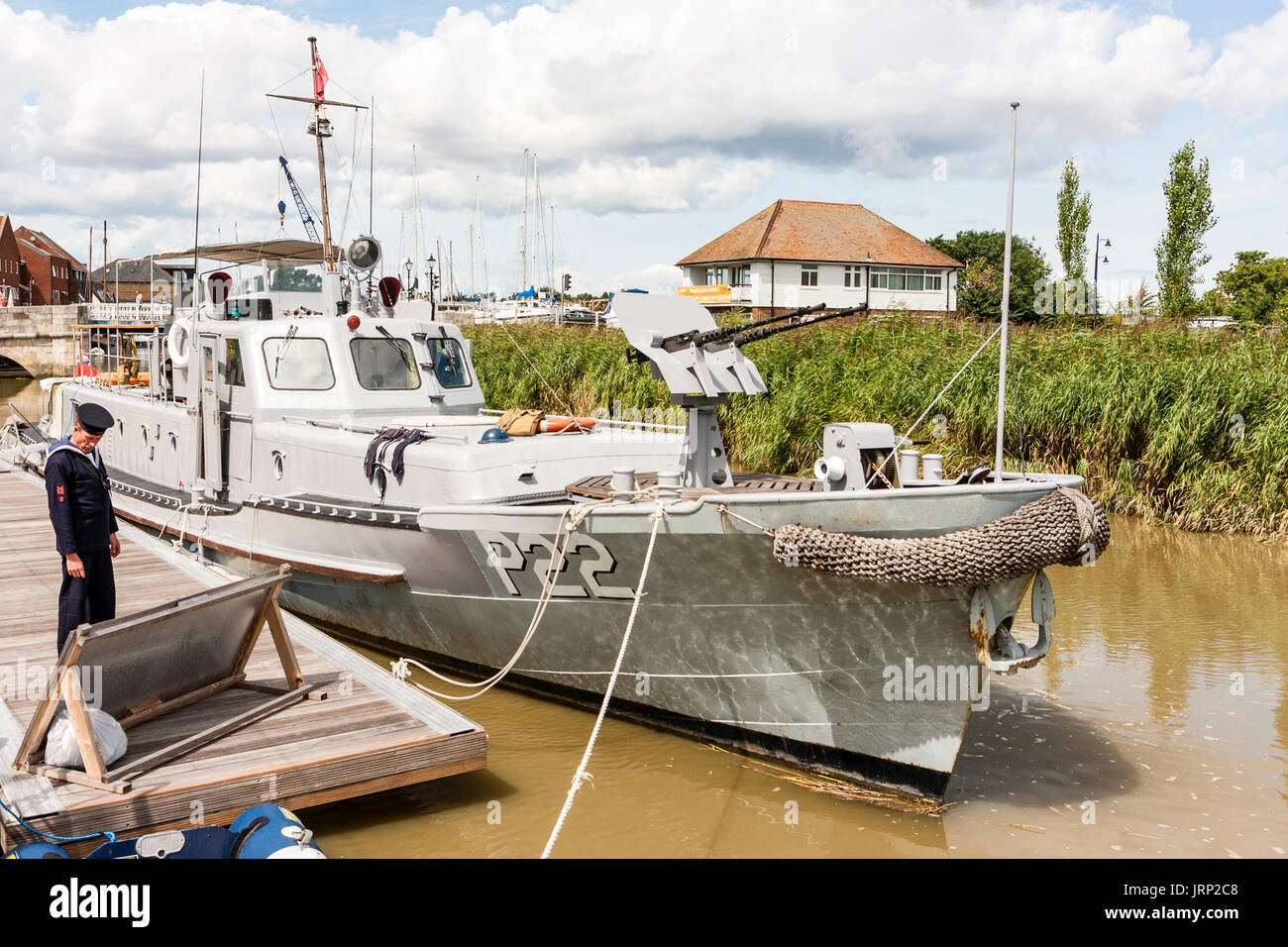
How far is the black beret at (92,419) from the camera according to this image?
19.4ft

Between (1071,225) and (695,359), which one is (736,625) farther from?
(1071,225)

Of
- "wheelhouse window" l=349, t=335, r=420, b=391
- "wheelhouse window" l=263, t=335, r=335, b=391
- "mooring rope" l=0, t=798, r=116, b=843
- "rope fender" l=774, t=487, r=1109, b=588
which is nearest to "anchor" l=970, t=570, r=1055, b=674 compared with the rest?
"rope fender" l=774, t=487, r=1109, b=588

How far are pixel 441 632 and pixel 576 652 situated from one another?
132 centimetres

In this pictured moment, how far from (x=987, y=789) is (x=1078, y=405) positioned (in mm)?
8831

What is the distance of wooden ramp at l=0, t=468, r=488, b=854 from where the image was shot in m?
4.93

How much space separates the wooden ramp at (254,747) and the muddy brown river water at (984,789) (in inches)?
17.7

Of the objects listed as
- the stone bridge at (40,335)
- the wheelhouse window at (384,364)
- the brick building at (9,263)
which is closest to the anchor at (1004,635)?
the wheelhouse window at (384,364)

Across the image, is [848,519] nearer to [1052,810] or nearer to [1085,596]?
[1052,810]

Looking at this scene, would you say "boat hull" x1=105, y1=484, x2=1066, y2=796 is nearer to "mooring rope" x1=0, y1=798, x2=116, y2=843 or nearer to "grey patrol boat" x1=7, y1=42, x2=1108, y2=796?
"grey patrol boat" x1=7, y1=42, x2=1108, y2=796

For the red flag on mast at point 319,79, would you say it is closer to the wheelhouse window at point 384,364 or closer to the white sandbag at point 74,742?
the wheelhouse window at point 384,364

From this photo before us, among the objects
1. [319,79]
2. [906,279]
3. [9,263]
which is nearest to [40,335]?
[9,263]

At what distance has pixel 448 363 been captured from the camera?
10141mm

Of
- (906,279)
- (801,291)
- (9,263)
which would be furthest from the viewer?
(9,263)
